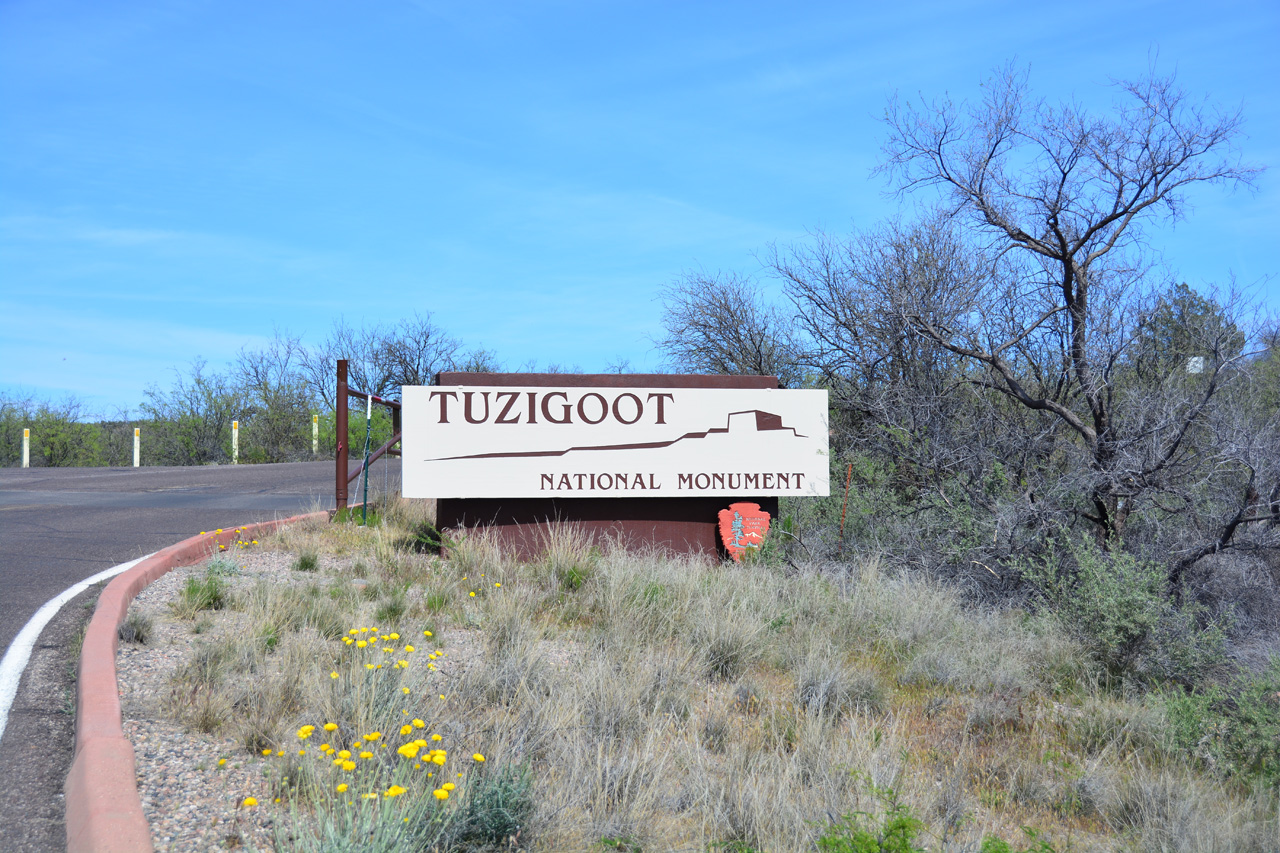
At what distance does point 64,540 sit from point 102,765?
7218 millimetres

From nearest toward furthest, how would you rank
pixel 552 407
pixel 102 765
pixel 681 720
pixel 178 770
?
pixel 102 765, pixel 178 770, pixel 681 720, pixel 552 407

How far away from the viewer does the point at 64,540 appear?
9.61 meters

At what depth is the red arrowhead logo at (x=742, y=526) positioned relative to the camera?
385 inches

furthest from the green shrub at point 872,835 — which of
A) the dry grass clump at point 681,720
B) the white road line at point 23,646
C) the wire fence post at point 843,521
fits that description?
the wire fence post at point 843,521

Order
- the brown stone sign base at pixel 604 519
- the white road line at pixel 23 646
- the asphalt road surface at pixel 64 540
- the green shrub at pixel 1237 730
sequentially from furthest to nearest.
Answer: the brown stone sign base at pixel 604 519
the green shrub at pixel 1237 730
the white road line at pixel 23 646
the asphalt road surface at pixel 64 540

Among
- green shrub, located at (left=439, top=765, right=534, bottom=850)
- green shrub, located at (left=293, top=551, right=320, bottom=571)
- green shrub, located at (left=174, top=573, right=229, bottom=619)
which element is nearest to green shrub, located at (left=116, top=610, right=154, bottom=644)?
green shrub, located at (left=174, top=573, right=229, bottom=619)

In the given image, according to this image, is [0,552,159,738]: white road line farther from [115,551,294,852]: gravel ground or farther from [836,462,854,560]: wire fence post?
[836,462,854,560]: wire fence post

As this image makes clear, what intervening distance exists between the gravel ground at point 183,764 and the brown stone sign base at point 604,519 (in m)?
3.58

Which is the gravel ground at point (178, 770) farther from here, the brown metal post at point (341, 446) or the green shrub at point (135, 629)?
the brown metal post at point (341, 446)

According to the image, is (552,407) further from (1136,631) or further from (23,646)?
(1136,631)

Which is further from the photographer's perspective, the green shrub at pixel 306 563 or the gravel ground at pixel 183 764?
the green shrub at pixel 306 563

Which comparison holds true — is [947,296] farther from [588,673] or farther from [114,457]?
[114,457]

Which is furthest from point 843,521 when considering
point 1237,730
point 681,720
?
point 681,720

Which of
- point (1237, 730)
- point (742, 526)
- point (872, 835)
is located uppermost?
point (742, 526)
